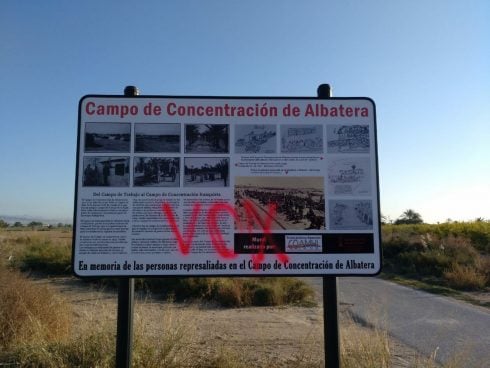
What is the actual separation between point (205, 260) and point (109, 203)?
104 cm

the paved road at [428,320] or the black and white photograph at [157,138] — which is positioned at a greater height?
the black and white photograph at [157,138]

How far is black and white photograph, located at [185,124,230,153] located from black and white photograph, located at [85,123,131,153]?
0.58m

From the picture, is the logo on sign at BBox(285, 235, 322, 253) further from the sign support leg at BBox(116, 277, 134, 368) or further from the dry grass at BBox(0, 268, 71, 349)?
the dry grass at BBox(0, 268, 71, 349)

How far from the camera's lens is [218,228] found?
4.16m

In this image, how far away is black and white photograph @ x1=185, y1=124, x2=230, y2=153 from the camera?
14.1ft

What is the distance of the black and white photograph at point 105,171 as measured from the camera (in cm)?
420

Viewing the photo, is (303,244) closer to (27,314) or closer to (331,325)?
(331,325)

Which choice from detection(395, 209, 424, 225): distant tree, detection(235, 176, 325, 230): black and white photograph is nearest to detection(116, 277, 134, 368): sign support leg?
detection(235, 176, 325, 230): black and white photograph

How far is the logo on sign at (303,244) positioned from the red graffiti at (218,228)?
105 mm

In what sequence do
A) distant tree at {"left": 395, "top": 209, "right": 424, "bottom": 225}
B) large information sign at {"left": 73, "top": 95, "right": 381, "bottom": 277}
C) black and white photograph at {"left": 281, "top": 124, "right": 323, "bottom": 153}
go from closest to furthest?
large information sign at {"left": 73, "top": 95, "right": 381, "bottom": 277}, black and white photograph at {"left": 281, "top": 124, "right": 323, "bottom": 153}, distant tree at {"left": 395, "top": 209, "right": 424, "bottom": 225}

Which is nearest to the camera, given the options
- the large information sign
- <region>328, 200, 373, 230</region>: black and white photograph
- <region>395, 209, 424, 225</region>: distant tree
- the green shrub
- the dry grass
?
the large information sign

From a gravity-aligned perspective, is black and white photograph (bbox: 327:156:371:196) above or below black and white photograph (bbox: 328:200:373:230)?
above

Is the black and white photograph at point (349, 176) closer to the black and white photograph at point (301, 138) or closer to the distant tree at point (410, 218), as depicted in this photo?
the black and white photograph at point (301, 138)

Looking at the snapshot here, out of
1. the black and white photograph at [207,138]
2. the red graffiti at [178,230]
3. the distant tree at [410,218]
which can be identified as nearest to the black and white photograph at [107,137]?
the black and white photograph at [207,138]
